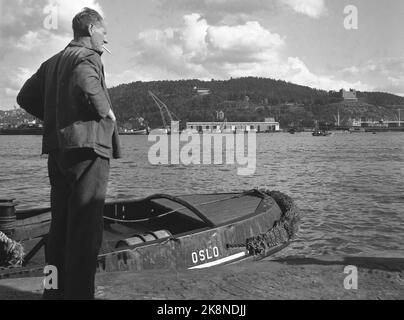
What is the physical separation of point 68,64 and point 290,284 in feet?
9.31

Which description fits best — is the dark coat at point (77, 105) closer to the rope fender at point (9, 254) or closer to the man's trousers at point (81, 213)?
the man's trousers at point (81, 213)

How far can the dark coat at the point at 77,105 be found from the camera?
3459 millimetres

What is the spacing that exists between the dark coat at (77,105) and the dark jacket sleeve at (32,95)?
7.4 inches

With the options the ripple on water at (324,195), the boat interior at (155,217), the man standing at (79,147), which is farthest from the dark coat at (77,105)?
the ripple on water at (324,195)

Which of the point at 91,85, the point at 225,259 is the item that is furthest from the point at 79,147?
the point at 225,259

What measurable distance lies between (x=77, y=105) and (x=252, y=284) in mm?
2407

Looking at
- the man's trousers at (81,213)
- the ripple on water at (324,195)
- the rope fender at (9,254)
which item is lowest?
the ripple on water at (324,195)

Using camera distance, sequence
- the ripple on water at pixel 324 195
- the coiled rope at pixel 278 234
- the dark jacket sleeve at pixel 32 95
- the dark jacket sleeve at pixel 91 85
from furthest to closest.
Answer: the ripple on water at pixel 324 195 → the coiled rope at pixel 278 234 → the dark jacket sleeve at pixel 32 95 → the dark jacket sleeve at pixel 91 85

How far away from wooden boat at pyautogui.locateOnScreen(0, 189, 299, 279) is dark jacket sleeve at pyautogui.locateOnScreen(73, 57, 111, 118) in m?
3.46

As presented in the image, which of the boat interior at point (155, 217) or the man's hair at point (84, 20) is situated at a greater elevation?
the man's hair at point (84, 20)

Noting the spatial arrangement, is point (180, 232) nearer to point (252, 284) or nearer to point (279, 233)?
point (279, 233)

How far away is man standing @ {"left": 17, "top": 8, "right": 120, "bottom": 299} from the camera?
349 cm

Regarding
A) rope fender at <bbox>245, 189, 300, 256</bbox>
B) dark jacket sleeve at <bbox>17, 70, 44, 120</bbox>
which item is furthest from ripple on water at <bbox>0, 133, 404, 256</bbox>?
dark jacket sleeve at <bbox>17, 70, 44, 120</bbox>

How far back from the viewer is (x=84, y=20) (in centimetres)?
371
